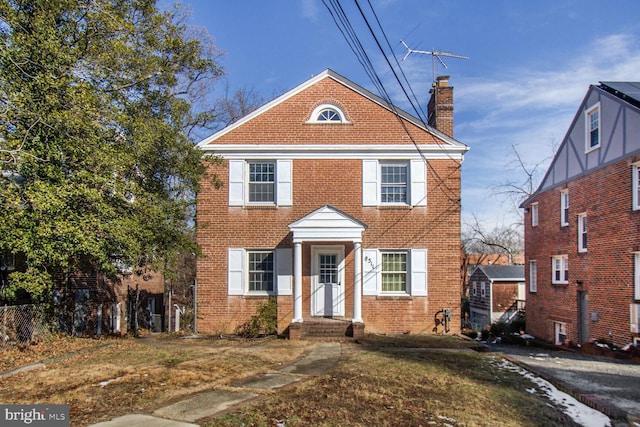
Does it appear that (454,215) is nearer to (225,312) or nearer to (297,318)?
(297,318)

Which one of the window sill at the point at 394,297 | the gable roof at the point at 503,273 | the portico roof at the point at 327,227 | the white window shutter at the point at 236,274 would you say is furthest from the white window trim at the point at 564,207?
the white window shutter at the point at 236,274

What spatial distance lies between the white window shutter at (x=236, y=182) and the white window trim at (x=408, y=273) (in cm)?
429

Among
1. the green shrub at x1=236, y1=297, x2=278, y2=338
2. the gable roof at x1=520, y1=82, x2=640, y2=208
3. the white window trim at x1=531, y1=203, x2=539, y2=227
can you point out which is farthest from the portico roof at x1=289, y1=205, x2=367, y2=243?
the white window trim at x1=531, y1=203, x2=539, y2=227

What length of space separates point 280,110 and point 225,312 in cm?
665

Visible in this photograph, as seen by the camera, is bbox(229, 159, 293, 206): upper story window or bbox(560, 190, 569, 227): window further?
bbox(560, 190, 569, 227): window

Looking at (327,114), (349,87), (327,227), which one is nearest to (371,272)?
(327,227)

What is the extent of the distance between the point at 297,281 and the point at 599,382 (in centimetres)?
795

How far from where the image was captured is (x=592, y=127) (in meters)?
17.5

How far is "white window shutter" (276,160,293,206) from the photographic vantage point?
48.5ft

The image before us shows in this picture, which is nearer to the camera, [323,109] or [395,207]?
[395,207]

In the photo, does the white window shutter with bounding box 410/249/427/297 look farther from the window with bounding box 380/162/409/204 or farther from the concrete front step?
the concrete front step

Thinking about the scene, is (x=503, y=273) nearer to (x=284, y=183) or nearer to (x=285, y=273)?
(x=285, y=273)

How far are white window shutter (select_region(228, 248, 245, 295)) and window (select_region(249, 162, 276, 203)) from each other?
1.86m

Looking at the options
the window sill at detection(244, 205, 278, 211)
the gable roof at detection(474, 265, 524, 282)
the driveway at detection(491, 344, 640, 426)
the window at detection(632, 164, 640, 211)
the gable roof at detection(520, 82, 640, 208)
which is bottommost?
the driveway at detection(491, 344, 640, 426)
